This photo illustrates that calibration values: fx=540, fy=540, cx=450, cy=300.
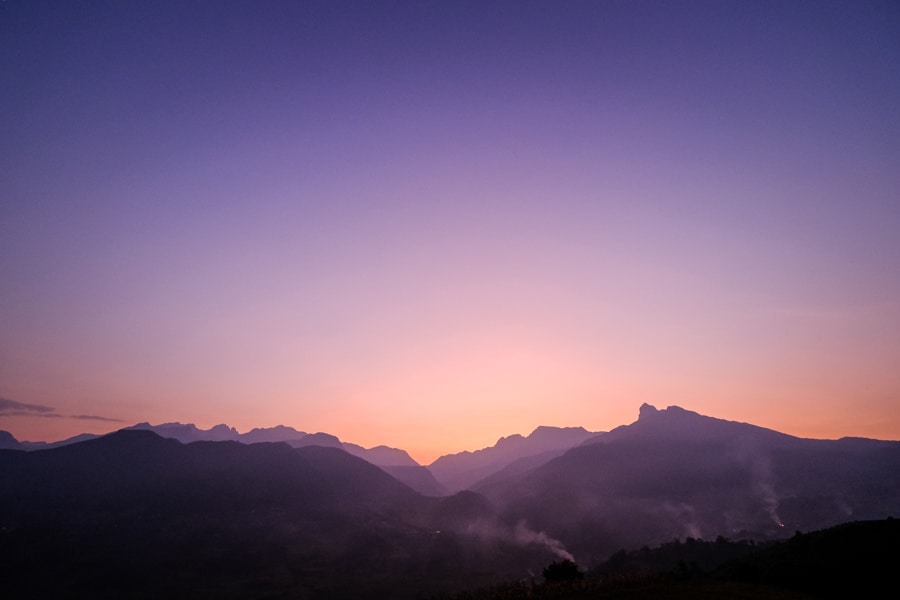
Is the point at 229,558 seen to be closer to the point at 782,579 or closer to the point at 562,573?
the point at 562,573

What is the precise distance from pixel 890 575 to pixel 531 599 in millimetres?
28657

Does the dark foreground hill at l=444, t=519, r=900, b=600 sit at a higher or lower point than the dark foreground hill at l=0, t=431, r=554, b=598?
higher

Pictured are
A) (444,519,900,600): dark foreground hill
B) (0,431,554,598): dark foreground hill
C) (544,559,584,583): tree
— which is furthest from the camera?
(0,431,554,598): dark foreground hill

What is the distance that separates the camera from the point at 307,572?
6024 inches

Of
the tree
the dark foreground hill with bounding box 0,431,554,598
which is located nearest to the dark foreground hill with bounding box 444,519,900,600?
the tree

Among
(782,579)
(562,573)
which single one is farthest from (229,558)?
(782,579)

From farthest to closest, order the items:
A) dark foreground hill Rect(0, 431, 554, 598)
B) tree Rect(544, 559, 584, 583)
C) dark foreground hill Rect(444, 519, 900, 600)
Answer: dark foreground hill Rect(0, 431, 554, 598) < tree Rect(544, 559, 584, 583) < dark foreground hill Rect(444, 519, 900, 600)

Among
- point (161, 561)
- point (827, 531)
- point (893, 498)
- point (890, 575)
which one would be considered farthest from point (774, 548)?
point (893, 498)

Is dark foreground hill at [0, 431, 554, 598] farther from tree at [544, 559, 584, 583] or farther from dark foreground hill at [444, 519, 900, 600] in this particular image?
dark foreground hill at [444, 519, 900, 600]

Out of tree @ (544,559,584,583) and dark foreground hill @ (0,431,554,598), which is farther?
dark foreground hill @ (0,431,554,598)

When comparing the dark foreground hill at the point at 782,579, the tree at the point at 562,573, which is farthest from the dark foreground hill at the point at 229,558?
the dark foreground hill at the point at 782,579

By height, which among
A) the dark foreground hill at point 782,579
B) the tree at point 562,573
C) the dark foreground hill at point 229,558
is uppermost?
the dark foreground hill at point 782,579

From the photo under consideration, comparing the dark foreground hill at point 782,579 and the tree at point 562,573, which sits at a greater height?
the dark foreground hill at point 782,579

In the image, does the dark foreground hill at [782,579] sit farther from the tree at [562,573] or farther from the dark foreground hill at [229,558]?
the dark foreground hill at [229,558]
